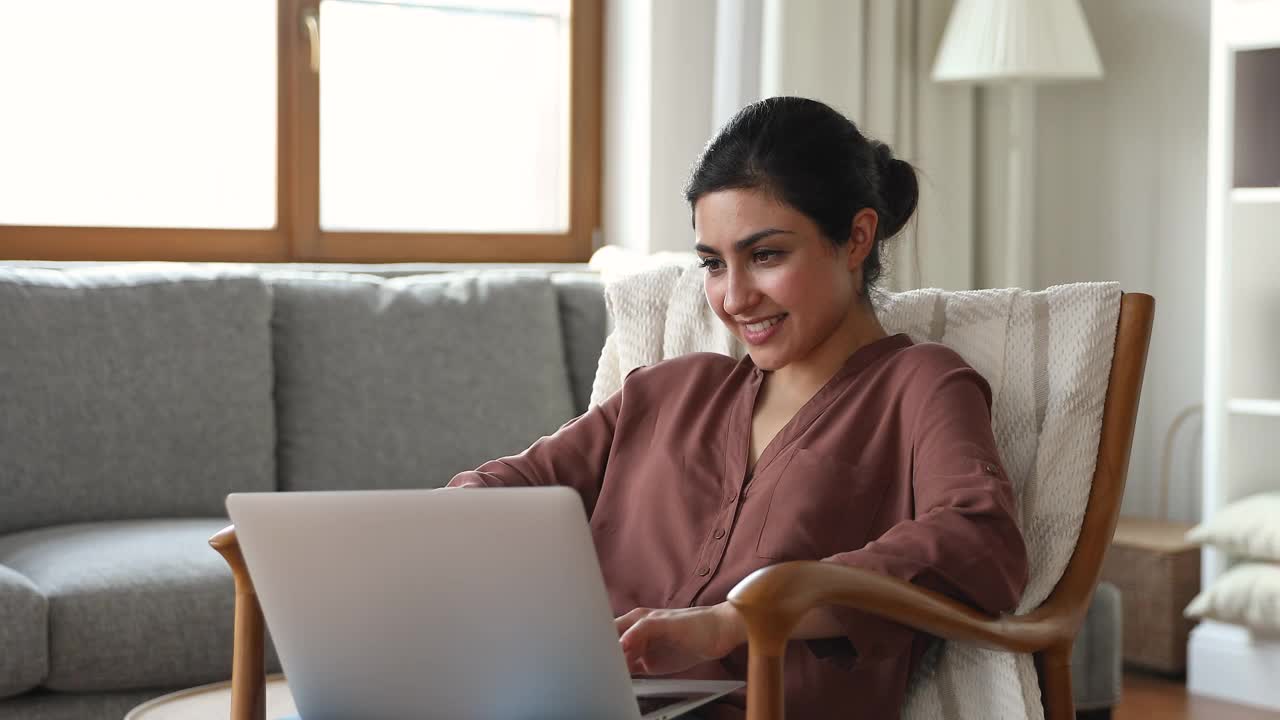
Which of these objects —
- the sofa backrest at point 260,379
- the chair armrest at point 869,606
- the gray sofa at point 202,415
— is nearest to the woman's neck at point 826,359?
the chair armrest at point 869,606

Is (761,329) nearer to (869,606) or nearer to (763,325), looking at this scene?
(763,325)

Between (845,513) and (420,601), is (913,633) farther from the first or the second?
(420,601)

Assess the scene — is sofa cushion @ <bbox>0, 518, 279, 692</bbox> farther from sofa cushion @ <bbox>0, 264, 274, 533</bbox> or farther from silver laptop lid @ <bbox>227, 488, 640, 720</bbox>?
silver laptop lid @ <bbox>227, 488, 640, 720</bbox>

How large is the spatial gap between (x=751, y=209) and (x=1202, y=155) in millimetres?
2369

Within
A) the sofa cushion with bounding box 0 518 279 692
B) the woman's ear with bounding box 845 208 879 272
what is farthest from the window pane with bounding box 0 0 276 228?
the woman's ear with bounding box 845 208 879 272

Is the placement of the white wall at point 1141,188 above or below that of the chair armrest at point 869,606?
above

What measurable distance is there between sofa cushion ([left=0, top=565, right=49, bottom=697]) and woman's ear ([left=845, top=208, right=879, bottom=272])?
121cm

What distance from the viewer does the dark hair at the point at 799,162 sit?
4.90 ft

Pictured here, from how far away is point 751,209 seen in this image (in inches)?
59.1

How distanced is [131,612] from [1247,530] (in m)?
2.07

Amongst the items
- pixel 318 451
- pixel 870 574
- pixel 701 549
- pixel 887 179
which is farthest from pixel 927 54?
pixel 870 574

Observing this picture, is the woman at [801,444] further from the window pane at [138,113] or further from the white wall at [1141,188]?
the white wall at [1141,188]

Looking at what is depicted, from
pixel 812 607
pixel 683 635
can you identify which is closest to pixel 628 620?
pixel 683 635

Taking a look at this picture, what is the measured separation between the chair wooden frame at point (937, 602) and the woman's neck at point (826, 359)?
0.26 meters
